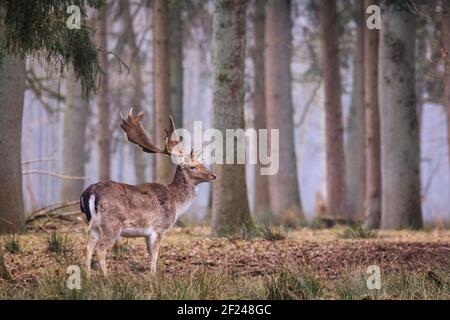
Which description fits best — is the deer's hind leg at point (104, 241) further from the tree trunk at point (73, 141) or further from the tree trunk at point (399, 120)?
the tree trunk at point (73, 141)

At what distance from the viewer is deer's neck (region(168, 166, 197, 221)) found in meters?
9.75

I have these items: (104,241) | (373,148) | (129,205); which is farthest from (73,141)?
(104,241)

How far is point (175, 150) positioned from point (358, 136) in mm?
17901

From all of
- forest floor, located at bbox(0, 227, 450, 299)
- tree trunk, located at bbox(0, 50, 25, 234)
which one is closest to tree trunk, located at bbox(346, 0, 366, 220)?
forest floor, located at bbox(0, 227, 450, 299)

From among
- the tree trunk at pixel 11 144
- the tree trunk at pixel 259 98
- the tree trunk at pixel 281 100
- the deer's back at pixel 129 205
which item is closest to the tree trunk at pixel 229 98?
the tree trunk at pixel 11 144

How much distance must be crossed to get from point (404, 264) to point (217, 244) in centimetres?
313

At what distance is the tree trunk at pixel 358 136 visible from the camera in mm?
24375

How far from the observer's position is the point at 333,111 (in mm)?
22078

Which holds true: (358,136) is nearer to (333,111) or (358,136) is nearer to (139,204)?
(333,111)

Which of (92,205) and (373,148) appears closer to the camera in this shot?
(92,205)

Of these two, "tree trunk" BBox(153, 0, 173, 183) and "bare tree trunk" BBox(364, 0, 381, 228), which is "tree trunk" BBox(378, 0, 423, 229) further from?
"tree trunk" BBox(153, 0, 173, 183)

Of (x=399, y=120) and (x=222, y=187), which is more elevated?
(x=399, y=120)
